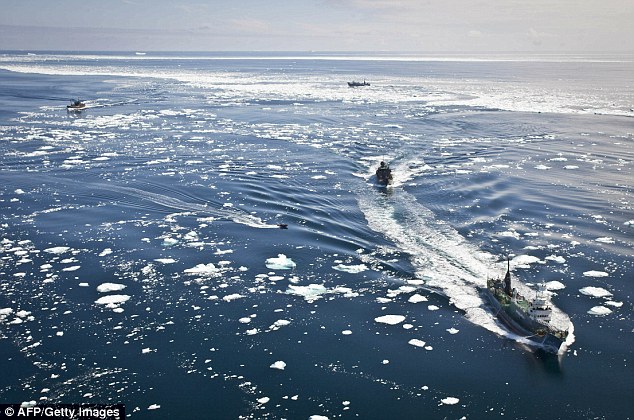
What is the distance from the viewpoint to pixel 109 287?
3591 cm

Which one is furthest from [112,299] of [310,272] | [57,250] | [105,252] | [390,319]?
[390,319]

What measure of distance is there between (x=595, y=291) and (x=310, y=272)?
1946 cm

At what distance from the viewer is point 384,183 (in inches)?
2341

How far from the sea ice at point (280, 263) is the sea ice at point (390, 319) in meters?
9.16

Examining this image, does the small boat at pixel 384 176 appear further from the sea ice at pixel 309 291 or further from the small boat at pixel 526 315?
the small boat at pixel 526 315

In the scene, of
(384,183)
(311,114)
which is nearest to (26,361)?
(384,183)

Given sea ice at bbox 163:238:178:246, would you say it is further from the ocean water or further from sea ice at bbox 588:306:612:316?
sea ice at bbox 588:306:612:316

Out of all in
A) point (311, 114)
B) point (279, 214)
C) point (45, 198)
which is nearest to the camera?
point (279, 214)

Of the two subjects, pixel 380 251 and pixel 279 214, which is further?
pixel 279 214

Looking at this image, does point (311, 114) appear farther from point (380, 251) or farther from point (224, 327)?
point (224, 327)

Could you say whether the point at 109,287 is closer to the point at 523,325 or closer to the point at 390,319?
the point at 390,319

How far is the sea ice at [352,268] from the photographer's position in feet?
128

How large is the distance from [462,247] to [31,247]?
34.1 metres

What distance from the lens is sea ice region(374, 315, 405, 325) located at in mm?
32562
